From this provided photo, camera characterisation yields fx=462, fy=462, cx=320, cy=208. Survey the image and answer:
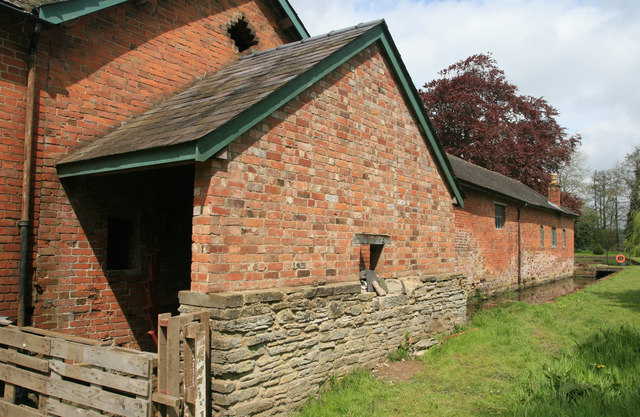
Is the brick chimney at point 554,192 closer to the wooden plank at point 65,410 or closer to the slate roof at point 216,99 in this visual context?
the slate roof at point 216,99

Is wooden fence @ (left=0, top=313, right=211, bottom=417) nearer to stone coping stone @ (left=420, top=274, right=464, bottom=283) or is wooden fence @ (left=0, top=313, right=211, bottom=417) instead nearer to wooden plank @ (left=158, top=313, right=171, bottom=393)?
wooden plank @ (left=158, top=313, right=171, bottom=393)

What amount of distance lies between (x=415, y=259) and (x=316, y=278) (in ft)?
9.97

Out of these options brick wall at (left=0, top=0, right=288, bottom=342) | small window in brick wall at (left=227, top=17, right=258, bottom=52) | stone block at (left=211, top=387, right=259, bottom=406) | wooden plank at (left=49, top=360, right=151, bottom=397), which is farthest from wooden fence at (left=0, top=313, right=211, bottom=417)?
small window in brick wall at (left=227, top=17, right=258, bottom=52)

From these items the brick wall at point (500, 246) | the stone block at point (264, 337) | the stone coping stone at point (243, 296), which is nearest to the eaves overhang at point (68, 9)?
the stone coping stone at point (243, 296)

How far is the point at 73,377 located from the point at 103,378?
447mm

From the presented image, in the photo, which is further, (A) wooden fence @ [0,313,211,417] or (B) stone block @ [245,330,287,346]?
(B) stone block @ [245,330,287,346]

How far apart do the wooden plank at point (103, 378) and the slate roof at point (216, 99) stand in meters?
2.32

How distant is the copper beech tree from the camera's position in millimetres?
33031

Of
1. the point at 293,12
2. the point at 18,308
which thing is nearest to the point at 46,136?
the point at 18,308

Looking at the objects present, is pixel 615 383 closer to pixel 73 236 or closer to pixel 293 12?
pixel 73 236

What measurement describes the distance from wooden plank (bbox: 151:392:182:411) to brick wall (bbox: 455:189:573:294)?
12.9 metres

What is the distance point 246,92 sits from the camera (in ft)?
19.5

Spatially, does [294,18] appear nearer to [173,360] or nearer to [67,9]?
[67,9]

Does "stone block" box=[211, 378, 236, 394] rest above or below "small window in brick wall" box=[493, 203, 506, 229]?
below
